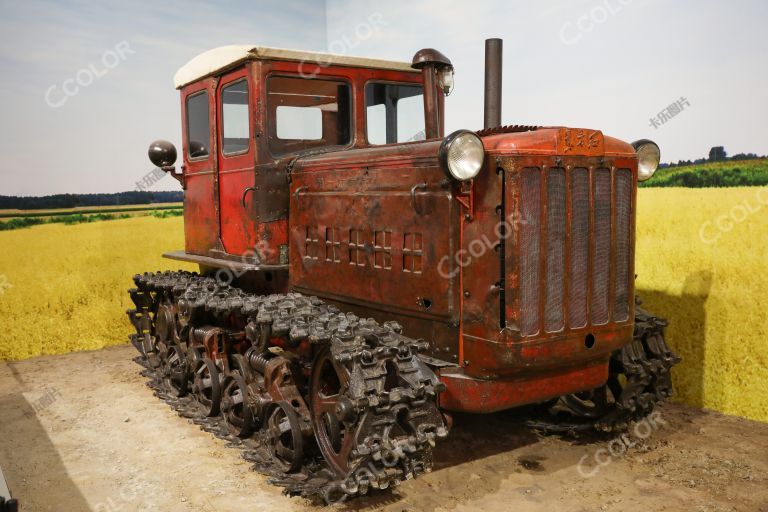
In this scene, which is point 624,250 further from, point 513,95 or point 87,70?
point 87,70

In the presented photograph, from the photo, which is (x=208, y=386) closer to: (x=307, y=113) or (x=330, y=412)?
(x=330, y=412)

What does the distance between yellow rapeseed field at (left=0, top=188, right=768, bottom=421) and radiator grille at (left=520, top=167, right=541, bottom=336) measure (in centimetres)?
270

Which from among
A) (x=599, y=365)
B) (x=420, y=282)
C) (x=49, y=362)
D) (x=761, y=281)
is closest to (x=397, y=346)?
(x=420, y=282)

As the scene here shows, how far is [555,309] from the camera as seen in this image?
3.71 meters

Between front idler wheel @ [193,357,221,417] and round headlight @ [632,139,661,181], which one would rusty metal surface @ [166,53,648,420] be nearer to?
round headlight @ [632,139,661,181]

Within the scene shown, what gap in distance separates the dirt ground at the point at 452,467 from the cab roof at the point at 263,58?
9.12 feet

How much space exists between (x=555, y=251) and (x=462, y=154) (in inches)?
31.0

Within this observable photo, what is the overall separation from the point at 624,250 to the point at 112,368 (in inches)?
209

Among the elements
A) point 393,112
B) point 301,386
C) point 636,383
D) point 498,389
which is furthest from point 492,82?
point 301,386

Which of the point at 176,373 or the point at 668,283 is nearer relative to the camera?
the point at 176,373

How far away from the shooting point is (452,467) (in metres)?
4.30

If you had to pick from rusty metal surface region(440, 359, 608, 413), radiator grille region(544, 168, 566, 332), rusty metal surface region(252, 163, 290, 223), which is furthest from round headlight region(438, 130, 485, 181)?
rusty metal surface region(252, 163, 290, 223)

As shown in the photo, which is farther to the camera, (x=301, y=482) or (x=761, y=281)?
(x=761, y=281)

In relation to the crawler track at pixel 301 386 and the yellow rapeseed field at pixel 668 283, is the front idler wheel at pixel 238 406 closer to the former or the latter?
the crawler track at pixel 301 386
